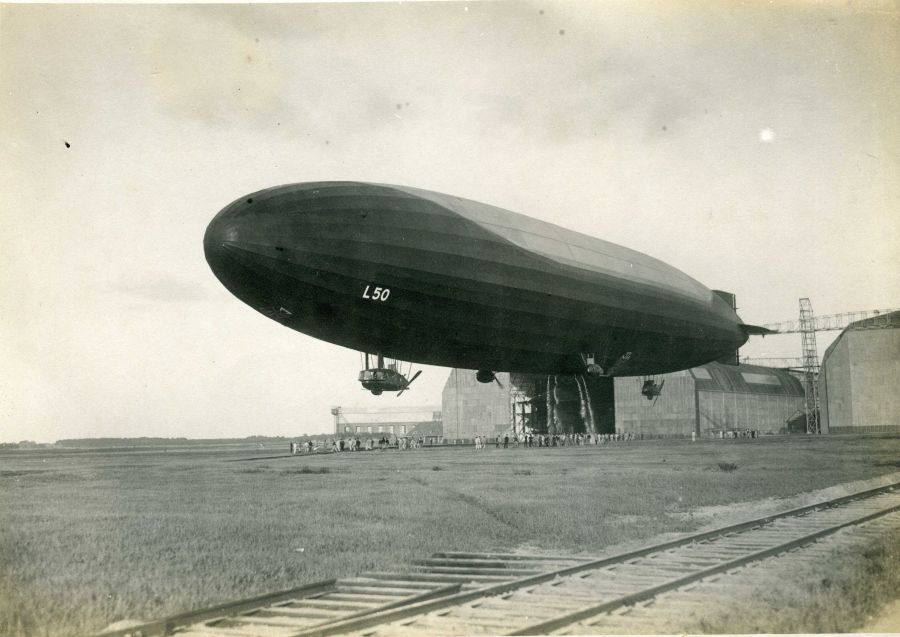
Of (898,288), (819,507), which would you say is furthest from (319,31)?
(819,507)

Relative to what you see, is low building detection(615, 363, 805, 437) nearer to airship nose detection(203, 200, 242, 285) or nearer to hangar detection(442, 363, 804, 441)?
hangar detection(442, 363, 804, 441)

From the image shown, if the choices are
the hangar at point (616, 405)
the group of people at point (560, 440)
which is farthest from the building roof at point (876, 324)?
the group of people at point (560, 440)

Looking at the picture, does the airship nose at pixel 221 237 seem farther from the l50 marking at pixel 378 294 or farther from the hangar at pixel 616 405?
the hangar at pixel 616 405

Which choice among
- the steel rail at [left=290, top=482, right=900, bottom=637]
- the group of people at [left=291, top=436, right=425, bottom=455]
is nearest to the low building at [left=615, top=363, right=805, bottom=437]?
the group of people at [left=291, top=436, right=425, bottom=455]

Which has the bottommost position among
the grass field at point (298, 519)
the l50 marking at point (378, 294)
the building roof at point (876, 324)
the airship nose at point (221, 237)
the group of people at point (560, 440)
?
the group of people at point (560, 440)

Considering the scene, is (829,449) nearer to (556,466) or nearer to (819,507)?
(556,466)

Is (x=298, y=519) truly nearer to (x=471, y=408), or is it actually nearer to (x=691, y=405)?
(x=691, y=405)
